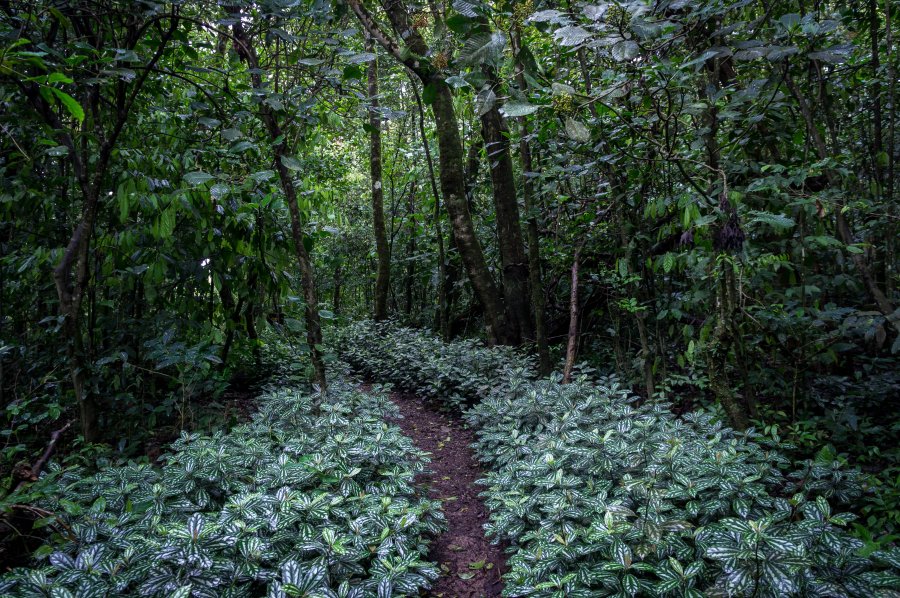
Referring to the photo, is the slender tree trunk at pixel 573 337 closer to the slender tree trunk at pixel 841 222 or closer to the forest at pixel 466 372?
the forest at pixel 466 372

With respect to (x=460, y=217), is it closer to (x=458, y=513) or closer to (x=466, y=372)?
(x=466, y=372)

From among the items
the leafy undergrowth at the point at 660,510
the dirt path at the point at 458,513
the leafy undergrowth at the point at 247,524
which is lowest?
the dirt path at the point at 458,513

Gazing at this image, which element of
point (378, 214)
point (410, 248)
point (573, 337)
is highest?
point (378, 214)

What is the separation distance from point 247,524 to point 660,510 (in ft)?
6.84

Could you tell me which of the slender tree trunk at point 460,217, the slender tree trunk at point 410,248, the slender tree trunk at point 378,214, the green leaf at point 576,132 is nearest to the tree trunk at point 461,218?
the slender tree trunk at point 460,217

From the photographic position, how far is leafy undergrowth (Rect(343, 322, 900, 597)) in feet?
6.63

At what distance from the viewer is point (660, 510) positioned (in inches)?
101

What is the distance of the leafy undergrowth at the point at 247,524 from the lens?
2137 millimetres

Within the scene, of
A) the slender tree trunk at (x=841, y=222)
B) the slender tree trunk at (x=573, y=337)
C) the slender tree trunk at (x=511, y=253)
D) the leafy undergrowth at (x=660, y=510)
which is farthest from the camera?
the slender tree trunk at (x=511, y=253)

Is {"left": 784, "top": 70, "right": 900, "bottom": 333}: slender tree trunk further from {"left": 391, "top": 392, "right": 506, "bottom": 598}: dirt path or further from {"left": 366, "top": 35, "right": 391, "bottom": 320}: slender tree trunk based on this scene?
{"left": 366, "top": 35, "right": 391, "bottom": 320}: slender tree trunk

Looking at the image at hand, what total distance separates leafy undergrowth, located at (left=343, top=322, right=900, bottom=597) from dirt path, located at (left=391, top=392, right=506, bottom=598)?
0.62 feet

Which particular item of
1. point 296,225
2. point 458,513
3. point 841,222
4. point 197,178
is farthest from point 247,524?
point 841,222

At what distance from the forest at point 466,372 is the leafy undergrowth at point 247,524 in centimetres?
2

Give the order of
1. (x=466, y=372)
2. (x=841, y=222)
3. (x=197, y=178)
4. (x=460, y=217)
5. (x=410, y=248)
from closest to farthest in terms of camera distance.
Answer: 1. (x=197, y=178)
2. (x=841, y=222)
3. (x=466, y=372)
4. (x=460, y=217)
5. (x=410, y=248)
